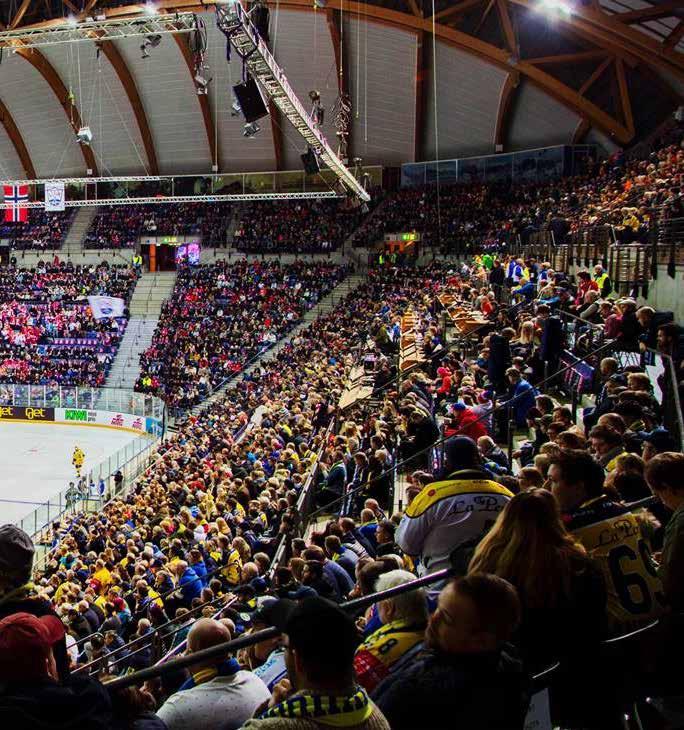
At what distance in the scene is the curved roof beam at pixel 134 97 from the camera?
3553cm

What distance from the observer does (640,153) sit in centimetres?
2775

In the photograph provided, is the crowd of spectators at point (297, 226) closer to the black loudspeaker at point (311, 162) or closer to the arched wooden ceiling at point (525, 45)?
the arched wooden ceiling at point (525, 45)

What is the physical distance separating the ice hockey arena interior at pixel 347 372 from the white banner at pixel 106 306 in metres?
0.12

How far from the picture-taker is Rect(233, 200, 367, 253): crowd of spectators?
41938mm

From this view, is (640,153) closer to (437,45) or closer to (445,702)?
(437,45)

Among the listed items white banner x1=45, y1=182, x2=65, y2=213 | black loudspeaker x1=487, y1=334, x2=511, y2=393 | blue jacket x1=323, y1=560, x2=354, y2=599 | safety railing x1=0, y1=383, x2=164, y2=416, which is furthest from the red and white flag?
→ blue jacket x1=323, y1=560, x2=354, y2=599

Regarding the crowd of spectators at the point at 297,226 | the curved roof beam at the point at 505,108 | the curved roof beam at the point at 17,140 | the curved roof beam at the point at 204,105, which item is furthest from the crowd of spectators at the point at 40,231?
the curved roof beam at the point at 505,108

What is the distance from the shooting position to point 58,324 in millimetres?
38781

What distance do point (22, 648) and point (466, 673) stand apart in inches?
49.9

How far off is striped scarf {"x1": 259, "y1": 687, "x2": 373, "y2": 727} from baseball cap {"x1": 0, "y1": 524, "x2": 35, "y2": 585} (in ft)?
5.46

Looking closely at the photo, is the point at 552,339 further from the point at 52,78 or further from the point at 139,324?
the point at 52,78

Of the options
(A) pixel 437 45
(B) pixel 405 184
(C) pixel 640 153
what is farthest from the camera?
(B) pixel 405 184

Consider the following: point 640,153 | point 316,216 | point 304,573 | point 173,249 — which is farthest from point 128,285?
point 304,573

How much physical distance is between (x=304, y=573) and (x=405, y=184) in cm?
3865
